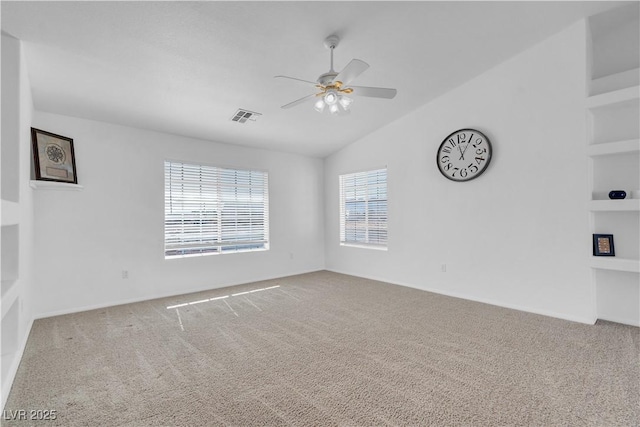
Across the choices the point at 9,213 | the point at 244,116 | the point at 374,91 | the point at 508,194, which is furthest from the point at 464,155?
the point at 9,213

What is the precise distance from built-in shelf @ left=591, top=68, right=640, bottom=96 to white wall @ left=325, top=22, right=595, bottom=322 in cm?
42

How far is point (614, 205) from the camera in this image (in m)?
3.21

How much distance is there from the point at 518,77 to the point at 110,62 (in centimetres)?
456

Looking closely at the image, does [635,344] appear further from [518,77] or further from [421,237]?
[518,77]

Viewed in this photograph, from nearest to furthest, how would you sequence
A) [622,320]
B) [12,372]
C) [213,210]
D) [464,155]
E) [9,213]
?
[9,213], [12,372], [622,320], [464,155], [213,210]

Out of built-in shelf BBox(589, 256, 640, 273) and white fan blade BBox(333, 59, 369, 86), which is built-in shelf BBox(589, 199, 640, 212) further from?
white fan blade BBox(333, 59, 369, 86)

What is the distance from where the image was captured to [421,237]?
493 centimetres

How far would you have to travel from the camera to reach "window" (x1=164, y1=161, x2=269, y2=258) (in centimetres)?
486

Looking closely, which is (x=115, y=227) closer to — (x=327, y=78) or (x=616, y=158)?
(x=327, y=78)

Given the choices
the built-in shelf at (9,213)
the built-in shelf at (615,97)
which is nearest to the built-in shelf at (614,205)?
the built-in shelf at (615,97)

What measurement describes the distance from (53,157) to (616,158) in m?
6.46

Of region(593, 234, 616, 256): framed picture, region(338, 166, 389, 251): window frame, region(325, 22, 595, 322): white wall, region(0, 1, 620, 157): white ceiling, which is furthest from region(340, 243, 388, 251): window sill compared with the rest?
region(593, 234, 616, 256): framed picture

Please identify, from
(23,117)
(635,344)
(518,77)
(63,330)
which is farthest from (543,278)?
(23,117)

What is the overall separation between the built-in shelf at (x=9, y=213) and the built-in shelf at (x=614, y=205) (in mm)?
4996
